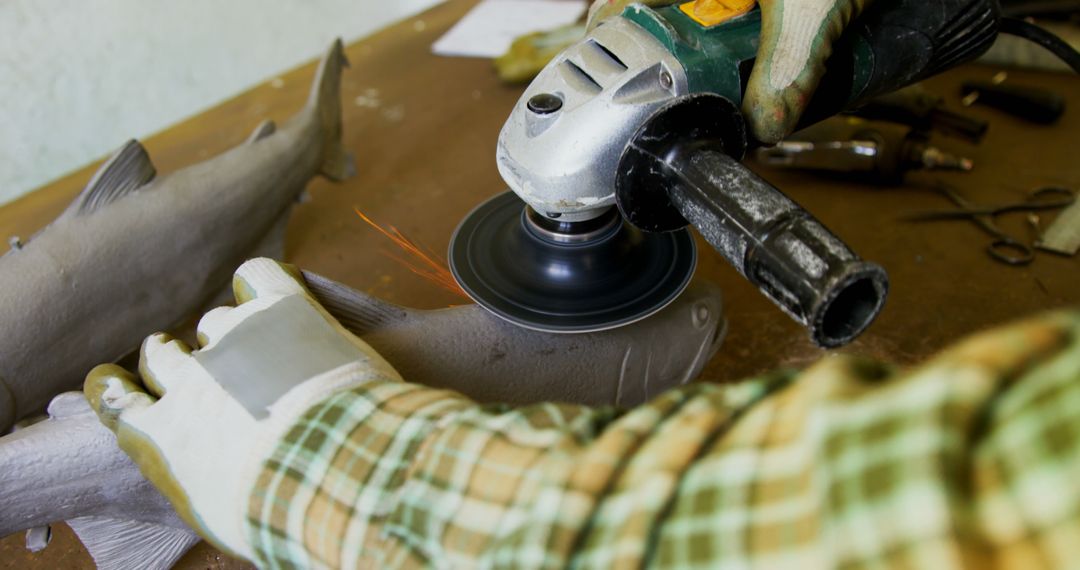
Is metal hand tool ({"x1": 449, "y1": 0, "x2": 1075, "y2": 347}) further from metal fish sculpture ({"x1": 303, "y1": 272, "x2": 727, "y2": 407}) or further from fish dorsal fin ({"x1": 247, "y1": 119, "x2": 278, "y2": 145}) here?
fish dorsal fin ({"x1": 247, "y1": 119, "x2": 278, "y2": 145})

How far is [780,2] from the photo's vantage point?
1.04m

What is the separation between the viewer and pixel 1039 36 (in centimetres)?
143

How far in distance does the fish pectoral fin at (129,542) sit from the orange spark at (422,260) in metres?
0.64

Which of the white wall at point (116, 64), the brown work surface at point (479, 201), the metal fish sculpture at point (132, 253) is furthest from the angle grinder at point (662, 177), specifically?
the white wall at point (116, 64)

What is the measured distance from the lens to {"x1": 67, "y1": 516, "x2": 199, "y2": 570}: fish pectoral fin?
1079 millimetres

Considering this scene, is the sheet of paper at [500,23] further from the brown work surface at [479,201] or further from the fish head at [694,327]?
the fish head at [694,327]

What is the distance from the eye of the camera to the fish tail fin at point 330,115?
6.24 ft

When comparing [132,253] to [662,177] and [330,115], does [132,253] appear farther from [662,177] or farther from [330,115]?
[662,177]

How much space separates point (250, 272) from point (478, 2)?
6.87 feet

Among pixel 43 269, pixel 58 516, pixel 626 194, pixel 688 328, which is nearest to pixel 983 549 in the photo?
pixel 626 194

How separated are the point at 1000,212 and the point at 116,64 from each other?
3007mm

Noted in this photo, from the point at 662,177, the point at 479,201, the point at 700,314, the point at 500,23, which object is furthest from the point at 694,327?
the point at 500,23

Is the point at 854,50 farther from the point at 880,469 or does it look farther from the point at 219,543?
the point at 219,543

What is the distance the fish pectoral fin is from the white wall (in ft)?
7.01
